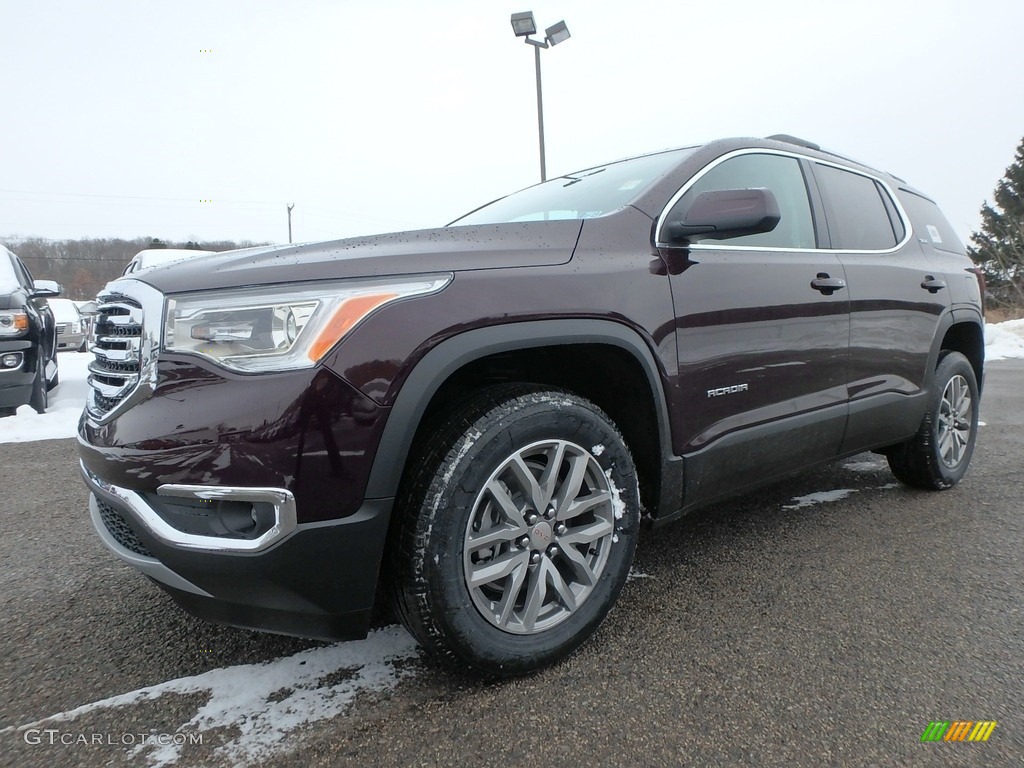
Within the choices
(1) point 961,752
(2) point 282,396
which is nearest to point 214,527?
(2) point 282,396

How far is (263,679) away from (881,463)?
3858mm

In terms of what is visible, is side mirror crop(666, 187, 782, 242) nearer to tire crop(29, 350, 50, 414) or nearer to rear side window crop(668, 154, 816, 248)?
rear side window crop(668, 154, 816, 248)

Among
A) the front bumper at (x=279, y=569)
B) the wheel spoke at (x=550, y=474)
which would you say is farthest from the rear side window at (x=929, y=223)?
the front bumper at (x=279, y=569)

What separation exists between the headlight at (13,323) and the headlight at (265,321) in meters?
4.94

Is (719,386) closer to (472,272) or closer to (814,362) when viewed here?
(814,362)

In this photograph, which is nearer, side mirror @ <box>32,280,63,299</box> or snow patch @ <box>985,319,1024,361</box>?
side mirror @ <box>32,280,63,299</box>

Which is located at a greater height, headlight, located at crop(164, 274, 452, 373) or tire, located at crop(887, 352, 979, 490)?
headlight, located at crop(164, 274, 452, 373)

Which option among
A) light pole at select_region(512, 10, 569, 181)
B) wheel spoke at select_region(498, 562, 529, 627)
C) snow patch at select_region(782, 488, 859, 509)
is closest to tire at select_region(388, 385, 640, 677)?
wheel spoke at select_region(498, 562, 529, 627)

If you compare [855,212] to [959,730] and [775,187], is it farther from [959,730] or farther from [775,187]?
[959,730]

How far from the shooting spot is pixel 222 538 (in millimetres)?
1382

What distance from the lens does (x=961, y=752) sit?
1.37m

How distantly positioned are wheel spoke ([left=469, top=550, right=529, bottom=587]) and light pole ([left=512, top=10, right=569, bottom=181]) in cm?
836

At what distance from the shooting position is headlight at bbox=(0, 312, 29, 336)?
5.04m

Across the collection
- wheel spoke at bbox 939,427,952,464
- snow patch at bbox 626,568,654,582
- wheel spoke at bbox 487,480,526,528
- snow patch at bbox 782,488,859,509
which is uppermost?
wheel spoke at bbox 487,480,526,528
